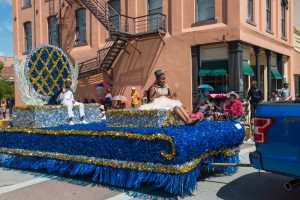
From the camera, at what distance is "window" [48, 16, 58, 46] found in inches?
954

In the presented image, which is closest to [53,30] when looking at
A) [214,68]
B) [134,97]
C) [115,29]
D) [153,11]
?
[115,29]

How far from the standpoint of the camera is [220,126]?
621 cm

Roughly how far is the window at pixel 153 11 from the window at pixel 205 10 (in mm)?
2107

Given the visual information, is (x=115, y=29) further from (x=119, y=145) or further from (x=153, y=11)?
(x=119, y=145)

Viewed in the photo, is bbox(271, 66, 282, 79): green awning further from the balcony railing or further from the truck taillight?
the truck taillight

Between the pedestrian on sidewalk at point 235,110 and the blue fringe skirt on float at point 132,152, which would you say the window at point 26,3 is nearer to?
the pedestrian on sidewalk at point 235,110

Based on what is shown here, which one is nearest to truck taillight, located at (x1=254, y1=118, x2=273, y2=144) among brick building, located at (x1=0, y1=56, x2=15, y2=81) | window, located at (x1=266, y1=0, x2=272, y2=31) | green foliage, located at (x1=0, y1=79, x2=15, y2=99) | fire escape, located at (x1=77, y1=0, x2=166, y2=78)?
fire escape, located at (x1=77, y1=0, x2=166, y2=78)

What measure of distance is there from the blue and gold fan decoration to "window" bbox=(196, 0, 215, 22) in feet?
30.0

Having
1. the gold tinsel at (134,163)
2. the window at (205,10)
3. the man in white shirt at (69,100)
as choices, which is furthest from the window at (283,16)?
the gold tinsel at (134,163)

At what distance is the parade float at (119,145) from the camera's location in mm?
5227

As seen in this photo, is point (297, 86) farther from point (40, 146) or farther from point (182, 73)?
point (40, 146)

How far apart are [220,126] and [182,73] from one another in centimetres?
1138

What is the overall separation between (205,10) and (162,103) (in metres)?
11.6

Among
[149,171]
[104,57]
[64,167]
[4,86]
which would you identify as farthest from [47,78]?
[4,86]
